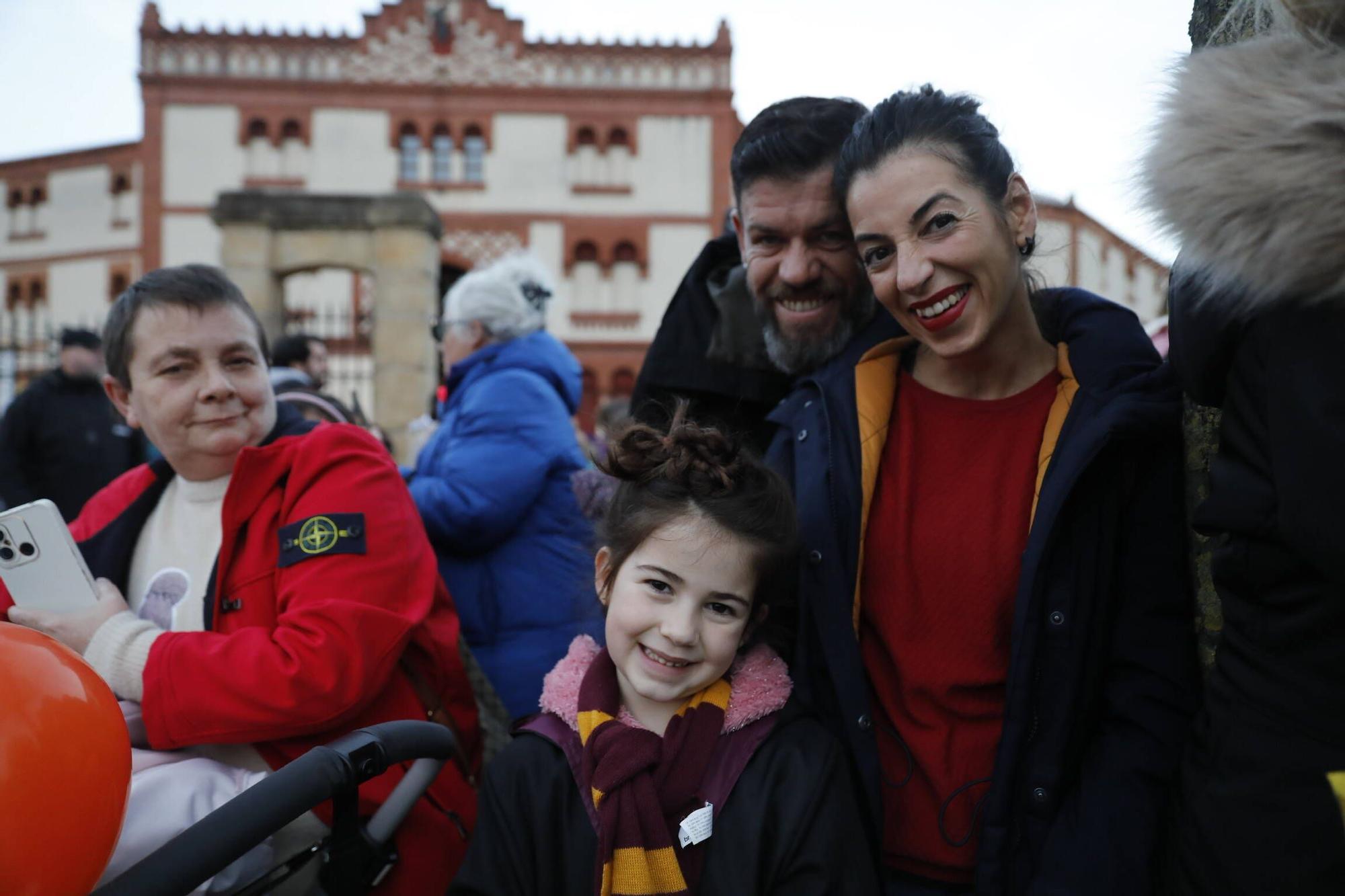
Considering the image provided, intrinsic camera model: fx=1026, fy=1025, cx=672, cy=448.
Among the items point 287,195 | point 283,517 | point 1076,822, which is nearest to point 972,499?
point 1076,822

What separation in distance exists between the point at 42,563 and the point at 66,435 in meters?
4.91

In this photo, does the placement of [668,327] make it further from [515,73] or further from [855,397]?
[515,73]

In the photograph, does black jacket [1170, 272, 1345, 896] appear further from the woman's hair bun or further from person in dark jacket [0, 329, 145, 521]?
person in dark jacket [0, 329, 145, 521]

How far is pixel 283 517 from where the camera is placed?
2232 millimetres

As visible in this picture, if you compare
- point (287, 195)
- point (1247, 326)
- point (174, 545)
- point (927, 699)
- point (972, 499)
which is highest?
point (287, 195)

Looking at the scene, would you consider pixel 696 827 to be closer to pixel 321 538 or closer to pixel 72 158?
pixel 321 538

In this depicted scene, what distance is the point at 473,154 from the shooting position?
1001 inches

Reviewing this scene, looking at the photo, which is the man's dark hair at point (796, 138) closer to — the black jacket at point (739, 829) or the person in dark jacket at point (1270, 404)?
the person in dark jacket at point (1270, 404)

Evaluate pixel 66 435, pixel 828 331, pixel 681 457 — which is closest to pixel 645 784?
pixel 681 457

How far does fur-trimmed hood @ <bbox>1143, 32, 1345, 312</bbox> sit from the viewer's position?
119 centimetres

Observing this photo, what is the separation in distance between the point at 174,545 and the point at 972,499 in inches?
70.3

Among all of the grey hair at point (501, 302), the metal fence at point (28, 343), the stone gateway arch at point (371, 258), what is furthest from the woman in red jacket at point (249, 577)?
the metal fence at point (28, 343)

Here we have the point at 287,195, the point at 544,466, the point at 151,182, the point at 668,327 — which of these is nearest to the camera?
the point at 668,327

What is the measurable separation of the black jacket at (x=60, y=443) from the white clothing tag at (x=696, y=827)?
5.73 m
